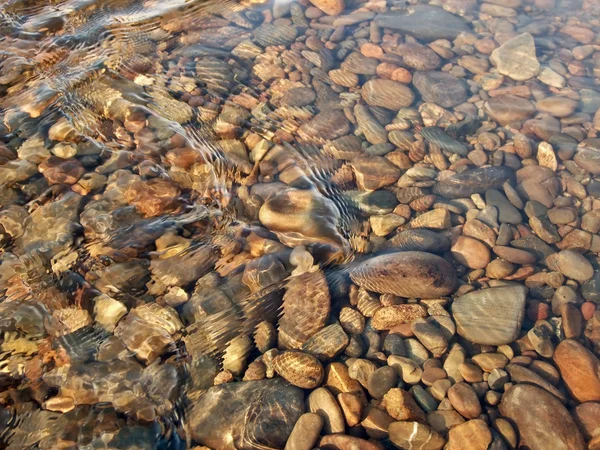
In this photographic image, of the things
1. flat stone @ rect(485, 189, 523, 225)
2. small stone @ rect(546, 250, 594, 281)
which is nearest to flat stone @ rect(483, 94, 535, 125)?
flat stone @ rect(485, 189, 523, 225)

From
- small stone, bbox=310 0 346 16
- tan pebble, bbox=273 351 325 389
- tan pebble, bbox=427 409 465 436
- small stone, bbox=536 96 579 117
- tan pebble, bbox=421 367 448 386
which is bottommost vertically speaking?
tan pebble, bbox=427 409 465 436

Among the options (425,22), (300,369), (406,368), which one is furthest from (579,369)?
(425,22)

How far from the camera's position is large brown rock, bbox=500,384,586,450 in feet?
7.30

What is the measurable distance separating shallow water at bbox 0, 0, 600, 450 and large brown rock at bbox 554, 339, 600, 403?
0.01 metres

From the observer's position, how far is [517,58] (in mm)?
4586

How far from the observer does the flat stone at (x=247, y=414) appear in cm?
225

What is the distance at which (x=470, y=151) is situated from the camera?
376 cm

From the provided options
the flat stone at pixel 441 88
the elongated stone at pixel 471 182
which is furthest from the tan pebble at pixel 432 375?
the flat stone at pixel 441 88

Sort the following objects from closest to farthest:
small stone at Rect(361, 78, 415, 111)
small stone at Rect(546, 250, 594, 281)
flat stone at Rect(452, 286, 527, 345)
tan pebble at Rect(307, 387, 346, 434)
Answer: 1. tan pebble at Rect(307, 387, 346, 434)
2. flat stone at Rect(452, 286, 527, 345)
3. small stone at Rect(546, 250, 594, 281)
4. small stone at Rect(361, 78, 415, 111)

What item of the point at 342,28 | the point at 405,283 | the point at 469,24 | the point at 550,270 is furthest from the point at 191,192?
the point at 469,24

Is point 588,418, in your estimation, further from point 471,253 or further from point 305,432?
point 305,432

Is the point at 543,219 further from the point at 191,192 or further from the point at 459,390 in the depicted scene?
the point at 191,192

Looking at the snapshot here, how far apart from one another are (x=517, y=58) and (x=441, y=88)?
96 cm

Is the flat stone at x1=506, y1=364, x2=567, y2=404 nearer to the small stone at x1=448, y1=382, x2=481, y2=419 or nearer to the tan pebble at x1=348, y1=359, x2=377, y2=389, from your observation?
the small stone at x1=448, y1=382, x2=481, y2=419
